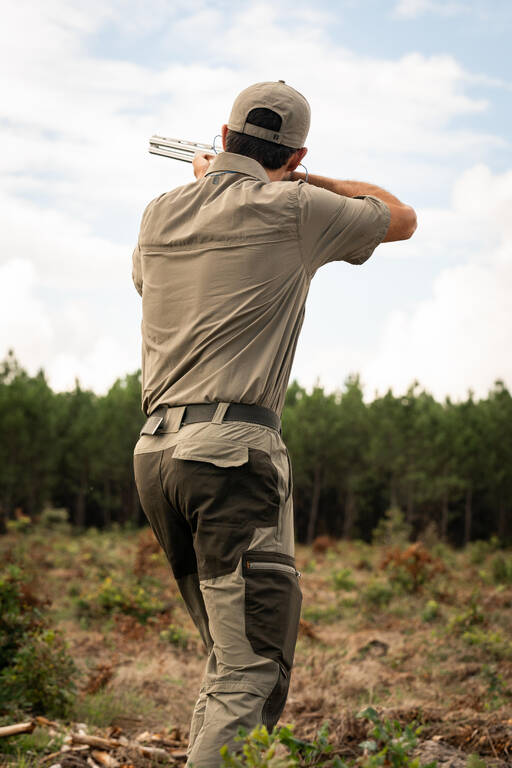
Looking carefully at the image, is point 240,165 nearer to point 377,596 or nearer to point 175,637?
point 175,637

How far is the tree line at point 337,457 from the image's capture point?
28391 mm

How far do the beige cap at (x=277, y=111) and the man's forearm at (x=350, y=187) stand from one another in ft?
0.89

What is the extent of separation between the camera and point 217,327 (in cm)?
222

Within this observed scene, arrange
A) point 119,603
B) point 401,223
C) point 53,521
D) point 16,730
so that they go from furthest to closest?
point 53,521 → point 119,603 → point 16,730 → point 401,223

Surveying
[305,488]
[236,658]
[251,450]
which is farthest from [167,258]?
[305,488]

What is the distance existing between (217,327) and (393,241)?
2.33 ft

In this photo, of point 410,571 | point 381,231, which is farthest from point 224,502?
point 410,571

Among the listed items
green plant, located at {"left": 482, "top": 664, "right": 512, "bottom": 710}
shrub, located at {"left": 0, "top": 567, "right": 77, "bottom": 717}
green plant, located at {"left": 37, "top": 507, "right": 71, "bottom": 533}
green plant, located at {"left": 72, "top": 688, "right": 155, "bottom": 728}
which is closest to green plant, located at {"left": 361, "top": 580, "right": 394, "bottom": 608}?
green plant, located at {"left": 482, "top": 664, "right": 512, "bottom": 710}

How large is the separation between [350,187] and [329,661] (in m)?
5.69

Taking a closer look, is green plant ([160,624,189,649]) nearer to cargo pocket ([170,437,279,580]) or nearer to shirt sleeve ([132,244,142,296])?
shirt sleeve ([132,244,142,296])

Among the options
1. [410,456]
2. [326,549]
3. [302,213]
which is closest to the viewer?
[302,213]

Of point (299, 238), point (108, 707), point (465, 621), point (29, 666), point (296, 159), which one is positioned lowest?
point (108, 707)

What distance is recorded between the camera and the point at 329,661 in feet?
24.0

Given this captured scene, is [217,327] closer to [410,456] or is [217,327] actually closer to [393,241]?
[393,241]
